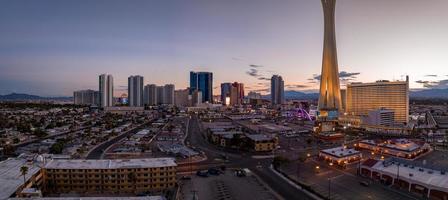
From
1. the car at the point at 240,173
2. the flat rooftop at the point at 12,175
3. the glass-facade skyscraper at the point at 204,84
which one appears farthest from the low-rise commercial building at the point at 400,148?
the glass-facade skyscraper at the point at 204,84

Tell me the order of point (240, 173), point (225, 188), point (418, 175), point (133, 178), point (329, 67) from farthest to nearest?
point (329, 67) < point (240, 173) < point (418, 175) < point (225, 188) < point (133, 178)

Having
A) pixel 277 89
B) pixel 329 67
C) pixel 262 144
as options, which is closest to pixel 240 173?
pixel 262 144

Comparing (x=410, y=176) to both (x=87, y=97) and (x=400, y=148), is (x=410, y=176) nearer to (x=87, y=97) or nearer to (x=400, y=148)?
(x=400, y=148)

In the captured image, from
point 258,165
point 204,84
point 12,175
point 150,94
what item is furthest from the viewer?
point 204,84

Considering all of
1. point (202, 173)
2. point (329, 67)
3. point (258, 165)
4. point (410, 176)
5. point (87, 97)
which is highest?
point (329, 67)

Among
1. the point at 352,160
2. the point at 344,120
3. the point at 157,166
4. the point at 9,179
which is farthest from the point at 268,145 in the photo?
the point at 344,120

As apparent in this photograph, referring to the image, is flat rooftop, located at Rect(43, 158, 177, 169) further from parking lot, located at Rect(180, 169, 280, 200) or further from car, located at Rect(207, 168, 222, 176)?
car, located at Rect(207, 168, 222, 176)

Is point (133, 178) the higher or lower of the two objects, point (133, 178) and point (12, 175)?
the lower
